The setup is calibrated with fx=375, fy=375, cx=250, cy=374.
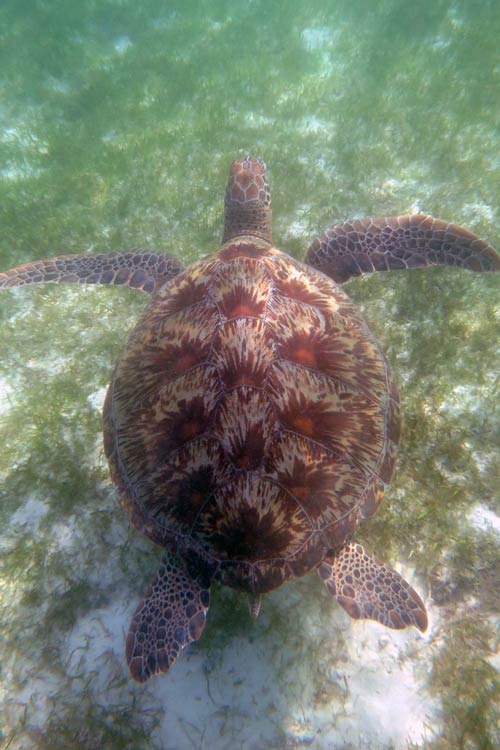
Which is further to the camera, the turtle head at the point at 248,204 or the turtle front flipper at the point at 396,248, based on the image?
the turtle head at the point at 248,204

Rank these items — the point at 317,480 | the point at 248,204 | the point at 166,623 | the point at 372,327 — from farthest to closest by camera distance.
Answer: the point at 248,204 → the point at 372,327 → the point at 166,623 → the point at 317,480

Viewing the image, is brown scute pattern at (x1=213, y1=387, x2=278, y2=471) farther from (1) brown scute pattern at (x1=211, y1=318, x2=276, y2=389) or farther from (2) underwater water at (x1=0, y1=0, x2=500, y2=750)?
(2) underwater water at (x1=0, y1=0, x2=500, y2=750)

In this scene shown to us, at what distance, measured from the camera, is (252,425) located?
1697 millimetres

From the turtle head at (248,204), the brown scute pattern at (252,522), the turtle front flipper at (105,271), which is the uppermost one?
the turtle head at (248,204)

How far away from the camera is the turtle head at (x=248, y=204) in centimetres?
333

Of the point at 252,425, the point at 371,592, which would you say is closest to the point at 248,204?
the point at 252,425

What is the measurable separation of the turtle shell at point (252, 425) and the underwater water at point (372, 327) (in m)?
0.76

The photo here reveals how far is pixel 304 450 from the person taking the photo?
175 centimetres

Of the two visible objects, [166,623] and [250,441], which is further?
[166,623]

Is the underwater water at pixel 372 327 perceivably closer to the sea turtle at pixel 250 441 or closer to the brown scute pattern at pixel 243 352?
the sea turtle at pixel 250 441

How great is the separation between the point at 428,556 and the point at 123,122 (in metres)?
6.77

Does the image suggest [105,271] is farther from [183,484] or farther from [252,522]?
[252,522]

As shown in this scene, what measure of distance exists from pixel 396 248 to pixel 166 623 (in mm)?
3106

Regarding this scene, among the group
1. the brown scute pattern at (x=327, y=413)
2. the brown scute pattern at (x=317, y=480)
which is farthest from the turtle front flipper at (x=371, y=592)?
the brown scute pattern at (x=327, y=413)
